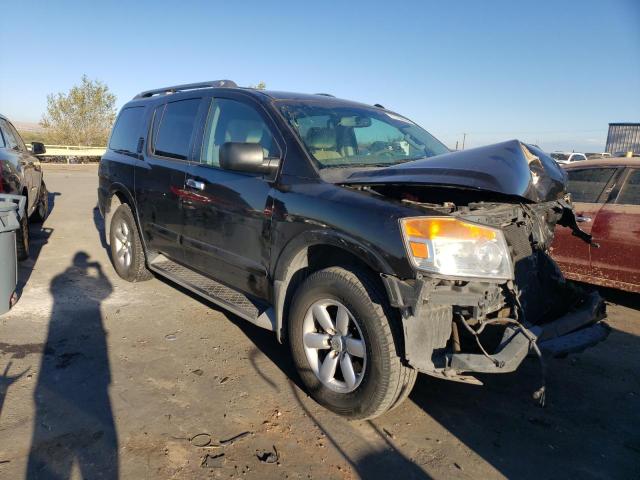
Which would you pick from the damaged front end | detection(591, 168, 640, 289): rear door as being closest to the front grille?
the damaged front end

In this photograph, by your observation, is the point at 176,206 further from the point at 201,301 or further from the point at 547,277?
the point at 547,277

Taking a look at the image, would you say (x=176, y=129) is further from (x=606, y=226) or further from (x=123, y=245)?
(x=606, y=226)

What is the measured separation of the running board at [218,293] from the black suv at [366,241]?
18 mm

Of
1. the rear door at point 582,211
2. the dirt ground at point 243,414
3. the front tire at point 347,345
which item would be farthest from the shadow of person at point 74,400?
the rear door at point 582,211

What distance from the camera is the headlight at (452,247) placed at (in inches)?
95.8

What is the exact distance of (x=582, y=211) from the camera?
16.4 ft

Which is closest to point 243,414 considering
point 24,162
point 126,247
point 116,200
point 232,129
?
point 232,129

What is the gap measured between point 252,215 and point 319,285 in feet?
2.69

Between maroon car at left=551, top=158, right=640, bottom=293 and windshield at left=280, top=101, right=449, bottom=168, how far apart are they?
5.98ft

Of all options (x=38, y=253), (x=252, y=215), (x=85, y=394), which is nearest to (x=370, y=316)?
(x=252, y=215)

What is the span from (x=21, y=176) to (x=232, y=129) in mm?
3886

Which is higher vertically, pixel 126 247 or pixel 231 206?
pixel 231 206

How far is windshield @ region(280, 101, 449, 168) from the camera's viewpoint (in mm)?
3420

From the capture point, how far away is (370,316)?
2.62 metres
